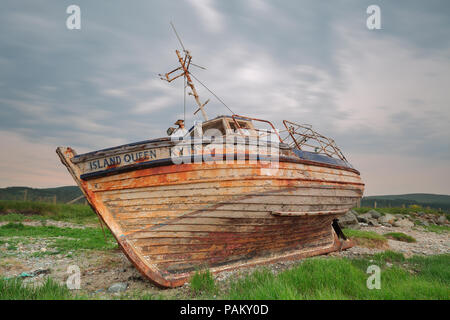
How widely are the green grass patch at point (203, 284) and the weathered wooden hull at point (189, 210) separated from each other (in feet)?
1.92

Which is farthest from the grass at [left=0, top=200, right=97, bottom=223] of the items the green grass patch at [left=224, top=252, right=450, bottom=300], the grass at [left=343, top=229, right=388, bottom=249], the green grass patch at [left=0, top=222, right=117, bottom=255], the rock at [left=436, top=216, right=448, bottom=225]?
the rock at [left=436, top=216, right=448, bottom=225]

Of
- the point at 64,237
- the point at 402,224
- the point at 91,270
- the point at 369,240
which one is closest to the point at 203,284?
the point at 91,270

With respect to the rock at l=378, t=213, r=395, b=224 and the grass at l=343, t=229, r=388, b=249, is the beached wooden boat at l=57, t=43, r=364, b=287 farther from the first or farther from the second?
the rock at l=378, t=213, r=395, b=224

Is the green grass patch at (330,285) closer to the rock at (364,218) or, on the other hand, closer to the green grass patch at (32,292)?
the green grass patch at (32,292)

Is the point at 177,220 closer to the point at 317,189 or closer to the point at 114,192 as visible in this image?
the point at 114,192

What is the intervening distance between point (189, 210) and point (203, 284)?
4.49 ft

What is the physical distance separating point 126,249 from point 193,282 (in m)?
1.52

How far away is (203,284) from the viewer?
4.67 meters

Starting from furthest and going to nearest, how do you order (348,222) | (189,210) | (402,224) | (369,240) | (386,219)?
(386,219) → (402,224) → (348,222) → (369,240) → (189,210)

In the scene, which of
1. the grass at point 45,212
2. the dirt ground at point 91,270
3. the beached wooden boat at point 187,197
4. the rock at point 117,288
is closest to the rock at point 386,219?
the dirt ground at point 91,270

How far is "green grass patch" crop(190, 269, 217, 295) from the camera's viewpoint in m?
4.59

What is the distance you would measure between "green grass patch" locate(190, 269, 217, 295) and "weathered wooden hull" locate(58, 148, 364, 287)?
23.1 inches

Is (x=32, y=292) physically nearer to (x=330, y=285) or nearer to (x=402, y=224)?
(x=330, y=285)
